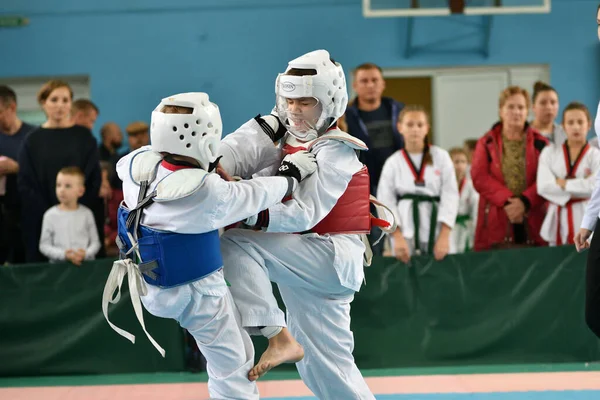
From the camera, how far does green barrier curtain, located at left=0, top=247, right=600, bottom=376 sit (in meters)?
6.47

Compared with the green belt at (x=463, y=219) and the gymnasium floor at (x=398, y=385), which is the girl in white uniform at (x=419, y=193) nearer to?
the gymnasium floor at (x=398, y=385)

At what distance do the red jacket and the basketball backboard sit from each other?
4669 millimetres

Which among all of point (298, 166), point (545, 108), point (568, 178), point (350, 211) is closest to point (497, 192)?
point (568, 178)

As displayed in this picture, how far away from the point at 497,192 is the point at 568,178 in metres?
0.58

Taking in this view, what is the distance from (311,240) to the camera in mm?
4078

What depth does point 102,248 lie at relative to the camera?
7070 mm

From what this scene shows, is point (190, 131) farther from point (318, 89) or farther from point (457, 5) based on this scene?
point (457, 5)

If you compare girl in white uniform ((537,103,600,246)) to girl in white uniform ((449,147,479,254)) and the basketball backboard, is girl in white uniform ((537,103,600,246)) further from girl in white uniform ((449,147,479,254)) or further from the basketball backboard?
the basketball backboard

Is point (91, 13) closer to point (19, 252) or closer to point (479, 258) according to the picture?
point (19, 252)

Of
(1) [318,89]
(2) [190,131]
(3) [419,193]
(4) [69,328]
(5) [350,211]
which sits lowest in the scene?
(4) [69,328]

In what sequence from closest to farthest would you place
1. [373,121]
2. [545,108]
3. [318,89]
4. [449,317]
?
[318,89] → [449,317] → [373,121] → [545,108]

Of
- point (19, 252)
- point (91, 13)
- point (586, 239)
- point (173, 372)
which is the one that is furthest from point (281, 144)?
point (91, 13)

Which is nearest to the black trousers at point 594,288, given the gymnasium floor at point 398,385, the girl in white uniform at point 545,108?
the gymnasium floor at point 398,385

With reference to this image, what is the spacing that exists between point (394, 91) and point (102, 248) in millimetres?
7985
